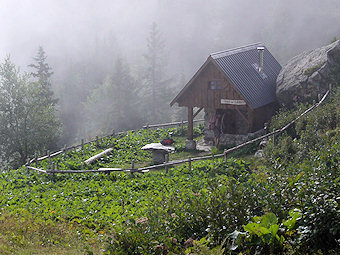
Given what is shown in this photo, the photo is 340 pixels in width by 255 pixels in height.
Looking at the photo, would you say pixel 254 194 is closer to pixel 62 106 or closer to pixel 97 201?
pixel 97 201

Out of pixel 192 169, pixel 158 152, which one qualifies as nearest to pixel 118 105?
pixel 158 152

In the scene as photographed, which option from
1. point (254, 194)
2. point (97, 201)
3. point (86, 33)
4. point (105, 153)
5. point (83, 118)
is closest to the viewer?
point (254, 194)

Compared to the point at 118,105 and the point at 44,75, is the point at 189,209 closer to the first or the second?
the point at 44,75

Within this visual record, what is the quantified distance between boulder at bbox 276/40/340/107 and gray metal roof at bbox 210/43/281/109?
2.92ft

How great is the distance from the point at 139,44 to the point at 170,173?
396 feet

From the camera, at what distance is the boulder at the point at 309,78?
80.2 ft

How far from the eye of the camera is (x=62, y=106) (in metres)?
90.6

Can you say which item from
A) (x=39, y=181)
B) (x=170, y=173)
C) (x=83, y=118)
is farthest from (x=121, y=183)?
(x=83, y=118)

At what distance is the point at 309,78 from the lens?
24750mm

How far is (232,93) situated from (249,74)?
2.20 metres

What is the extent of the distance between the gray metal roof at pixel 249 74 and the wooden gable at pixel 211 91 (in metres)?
0.37

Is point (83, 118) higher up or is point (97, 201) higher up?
point (83, 118)

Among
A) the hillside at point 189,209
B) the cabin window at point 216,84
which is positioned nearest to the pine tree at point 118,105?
the cabin window at point 216,84

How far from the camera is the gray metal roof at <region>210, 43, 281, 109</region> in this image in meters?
24.2
